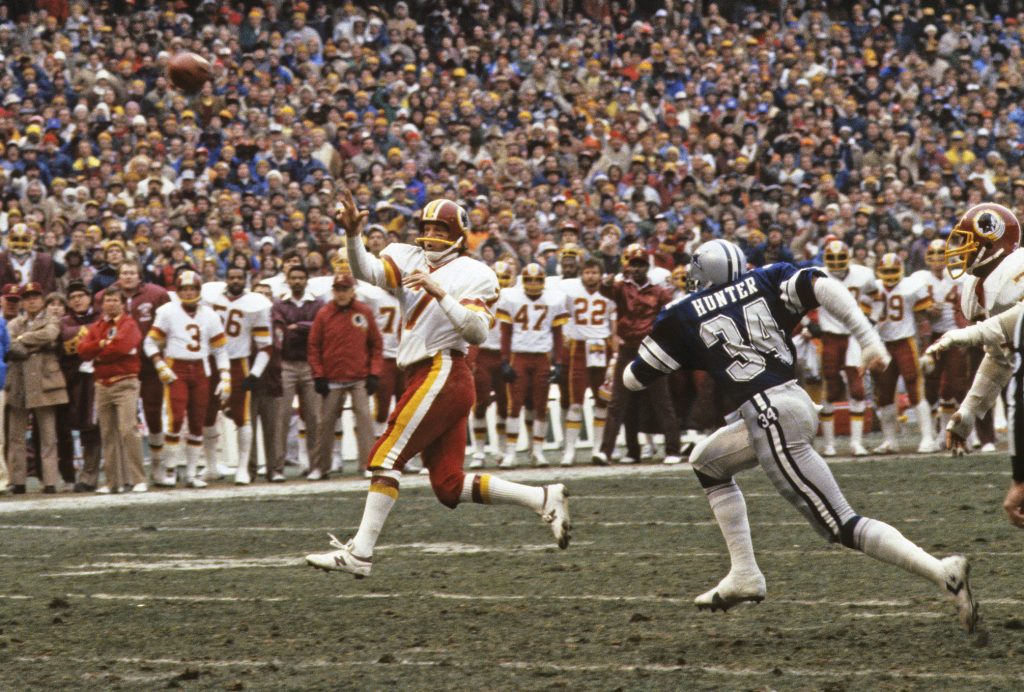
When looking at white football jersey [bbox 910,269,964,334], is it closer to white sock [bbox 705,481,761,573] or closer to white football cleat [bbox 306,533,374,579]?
white sock [bbox 705,481,761,573]

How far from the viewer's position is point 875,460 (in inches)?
564

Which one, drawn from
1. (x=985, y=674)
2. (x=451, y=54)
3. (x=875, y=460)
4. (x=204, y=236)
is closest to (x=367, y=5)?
(x=451, y=54)

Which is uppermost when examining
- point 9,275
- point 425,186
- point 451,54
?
point 451,54

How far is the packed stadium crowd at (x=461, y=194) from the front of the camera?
14.6 m

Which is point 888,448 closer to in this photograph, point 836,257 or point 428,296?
point 836,257

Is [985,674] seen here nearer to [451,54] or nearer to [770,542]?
[770,542]

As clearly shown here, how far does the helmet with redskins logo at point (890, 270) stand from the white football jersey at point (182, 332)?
6.28 meters

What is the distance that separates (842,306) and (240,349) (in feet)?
30.4

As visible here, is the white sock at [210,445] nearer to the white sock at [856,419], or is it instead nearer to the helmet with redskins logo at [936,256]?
the white sock at [856,419]

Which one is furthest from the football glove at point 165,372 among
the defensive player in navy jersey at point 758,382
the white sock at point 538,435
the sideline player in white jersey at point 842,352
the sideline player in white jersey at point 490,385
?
the defensive player in navy jersey at point 758,382

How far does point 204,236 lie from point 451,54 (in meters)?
7.89

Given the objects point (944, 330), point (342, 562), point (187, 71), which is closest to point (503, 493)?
point (342, 562)

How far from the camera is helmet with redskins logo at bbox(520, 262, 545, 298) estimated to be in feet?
51.3

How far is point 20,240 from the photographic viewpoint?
15.7 m
